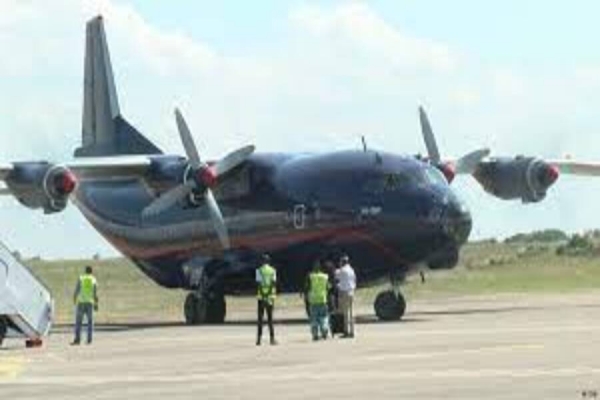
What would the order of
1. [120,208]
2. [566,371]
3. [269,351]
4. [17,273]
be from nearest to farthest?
1. [566,371]
2. [269,351]
3. [17,273]
4. [120,208]

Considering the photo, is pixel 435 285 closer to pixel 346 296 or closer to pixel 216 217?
pixel 216 217

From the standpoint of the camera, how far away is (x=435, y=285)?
243 ft

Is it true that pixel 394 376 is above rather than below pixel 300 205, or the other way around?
below

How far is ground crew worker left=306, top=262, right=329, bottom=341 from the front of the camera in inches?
1321

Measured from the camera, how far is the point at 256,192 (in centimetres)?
4391

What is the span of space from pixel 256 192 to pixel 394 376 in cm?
2136

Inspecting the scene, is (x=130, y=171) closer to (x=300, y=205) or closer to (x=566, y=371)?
(x=300, y=205)

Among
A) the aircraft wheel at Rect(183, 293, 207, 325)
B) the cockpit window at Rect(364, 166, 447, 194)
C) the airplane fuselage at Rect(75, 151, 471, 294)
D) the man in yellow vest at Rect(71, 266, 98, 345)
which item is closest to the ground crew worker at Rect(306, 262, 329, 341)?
the man in yellow vest at Rect(71, 266, 98, 345)

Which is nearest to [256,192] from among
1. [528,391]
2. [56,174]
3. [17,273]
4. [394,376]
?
[56,174]

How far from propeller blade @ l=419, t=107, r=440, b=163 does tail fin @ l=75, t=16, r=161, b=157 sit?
8580 mm

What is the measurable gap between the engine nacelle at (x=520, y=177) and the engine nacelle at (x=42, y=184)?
1350 cm

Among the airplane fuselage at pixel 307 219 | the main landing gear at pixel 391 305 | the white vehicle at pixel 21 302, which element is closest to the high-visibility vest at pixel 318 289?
the white vehicle at pixel 21 302

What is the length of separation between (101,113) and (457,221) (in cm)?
1706

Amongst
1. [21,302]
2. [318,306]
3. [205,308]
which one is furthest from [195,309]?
[318,306]
